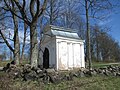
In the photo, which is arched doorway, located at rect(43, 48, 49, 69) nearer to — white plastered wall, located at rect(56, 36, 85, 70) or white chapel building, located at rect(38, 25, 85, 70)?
white chapel building, located at rect(38, 25, 85, 70)

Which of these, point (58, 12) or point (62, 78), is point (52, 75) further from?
point (58, 12)

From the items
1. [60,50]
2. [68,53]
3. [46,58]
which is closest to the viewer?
[60,50]

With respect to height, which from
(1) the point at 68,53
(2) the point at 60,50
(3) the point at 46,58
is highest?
(2) the point at 60,50

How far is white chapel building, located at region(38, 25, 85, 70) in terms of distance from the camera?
2077 centimetres

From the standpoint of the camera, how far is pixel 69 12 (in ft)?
123

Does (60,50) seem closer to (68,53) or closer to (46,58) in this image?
(68,53)

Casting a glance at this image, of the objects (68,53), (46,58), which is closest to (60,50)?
(68,53)

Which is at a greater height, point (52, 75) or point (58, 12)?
point (58, 12)

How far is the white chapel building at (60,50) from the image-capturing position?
818 inches

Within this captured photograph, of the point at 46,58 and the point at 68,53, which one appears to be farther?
the point at 46,58

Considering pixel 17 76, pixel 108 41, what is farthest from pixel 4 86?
pixel 108 41

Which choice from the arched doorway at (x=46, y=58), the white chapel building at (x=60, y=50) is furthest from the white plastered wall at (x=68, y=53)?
the arched doorway at (x=46, y=58)

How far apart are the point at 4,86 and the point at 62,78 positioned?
373cm

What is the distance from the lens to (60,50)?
20.9 metres
